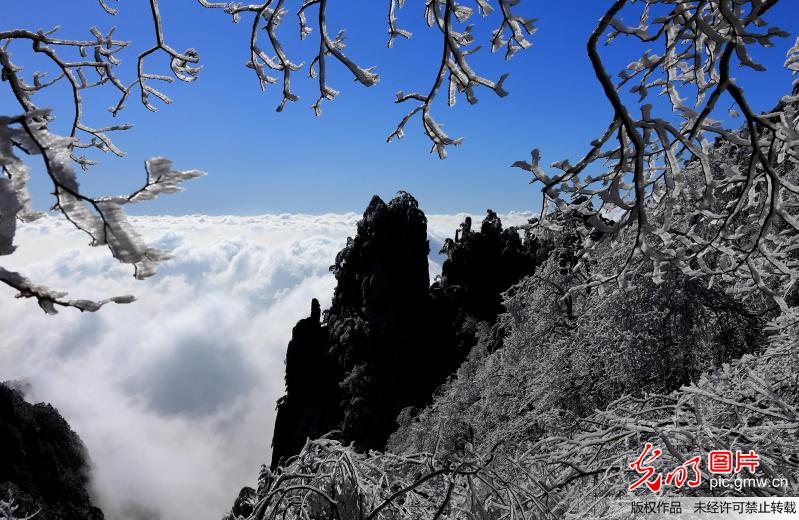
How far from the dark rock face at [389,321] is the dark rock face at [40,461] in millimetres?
9654

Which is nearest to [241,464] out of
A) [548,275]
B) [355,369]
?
[355,369]

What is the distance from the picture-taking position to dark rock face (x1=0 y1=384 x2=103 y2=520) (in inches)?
770

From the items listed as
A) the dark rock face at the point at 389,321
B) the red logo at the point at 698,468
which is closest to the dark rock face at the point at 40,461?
the dark rock face at the point at 389,321

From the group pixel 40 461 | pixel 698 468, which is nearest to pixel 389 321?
pixel 40 461

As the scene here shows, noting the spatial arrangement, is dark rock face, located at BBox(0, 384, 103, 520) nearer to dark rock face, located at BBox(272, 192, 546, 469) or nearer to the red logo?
dark rock face, located at BBox(272, 192, 546, 469)

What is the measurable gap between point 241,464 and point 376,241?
375ft

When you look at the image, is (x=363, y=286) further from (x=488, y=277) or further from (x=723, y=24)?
(x=723, y=24)

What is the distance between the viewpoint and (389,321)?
29328 mm

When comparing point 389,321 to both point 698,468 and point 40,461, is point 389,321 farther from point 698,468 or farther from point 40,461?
point 698,468

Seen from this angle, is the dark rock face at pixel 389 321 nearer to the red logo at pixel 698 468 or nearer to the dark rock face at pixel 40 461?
the dark rock face at pixel 40 461

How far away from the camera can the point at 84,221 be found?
84cm

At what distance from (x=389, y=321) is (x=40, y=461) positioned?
55.8 feet

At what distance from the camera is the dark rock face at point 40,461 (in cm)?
1955

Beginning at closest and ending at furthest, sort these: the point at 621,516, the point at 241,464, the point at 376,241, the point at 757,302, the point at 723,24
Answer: the point at 723,24
the point at 621,516
the point at 757,302
the point at 376,241
the point at 241,464
